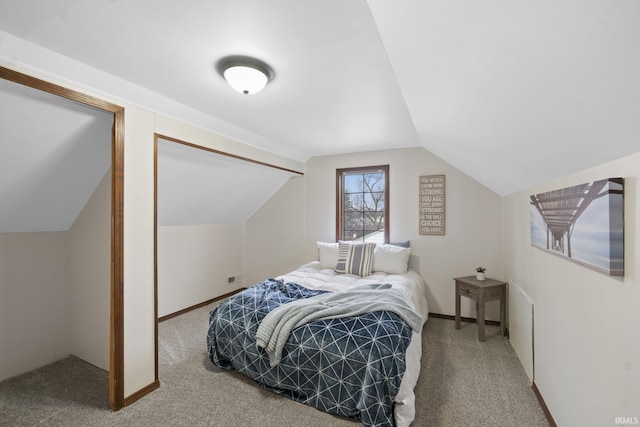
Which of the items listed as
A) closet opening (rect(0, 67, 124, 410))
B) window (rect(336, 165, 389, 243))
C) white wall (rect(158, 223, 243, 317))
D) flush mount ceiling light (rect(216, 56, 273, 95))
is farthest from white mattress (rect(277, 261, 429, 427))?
flush mount ceiling light (rect(216, 56, 273, 95))

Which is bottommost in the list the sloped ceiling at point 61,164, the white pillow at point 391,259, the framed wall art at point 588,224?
the white pillow at point 391,259

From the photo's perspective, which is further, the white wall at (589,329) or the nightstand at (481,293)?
the nightstand at (481,293)

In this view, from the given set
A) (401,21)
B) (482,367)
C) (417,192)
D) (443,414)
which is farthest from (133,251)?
(417,192)

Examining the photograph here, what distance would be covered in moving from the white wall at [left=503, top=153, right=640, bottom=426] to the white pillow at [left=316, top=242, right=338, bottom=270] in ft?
6.86

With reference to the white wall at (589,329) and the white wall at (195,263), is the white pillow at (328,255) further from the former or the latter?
the white wall at (589,329)

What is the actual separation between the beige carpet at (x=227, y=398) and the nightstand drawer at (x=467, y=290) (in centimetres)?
53

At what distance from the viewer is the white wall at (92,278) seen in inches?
94.0

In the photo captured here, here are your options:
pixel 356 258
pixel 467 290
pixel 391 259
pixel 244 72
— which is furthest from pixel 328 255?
pixel 244 72

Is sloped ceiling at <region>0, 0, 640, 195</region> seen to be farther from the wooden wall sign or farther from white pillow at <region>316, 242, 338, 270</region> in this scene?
white pillow at <region>316, 242, 338, 270</region>

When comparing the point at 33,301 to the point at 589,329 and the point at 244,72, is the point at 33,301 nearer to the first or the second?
the point at 244,72

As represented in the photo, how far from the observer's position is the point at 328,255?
3775mm

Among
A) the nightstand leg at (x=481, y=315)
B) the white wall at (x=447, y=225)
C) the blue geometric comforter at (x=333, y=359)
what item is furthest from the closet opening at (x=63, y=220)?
the nightstand leg at (x=481, y=315)

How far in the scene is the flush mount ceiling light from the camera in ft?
5.45

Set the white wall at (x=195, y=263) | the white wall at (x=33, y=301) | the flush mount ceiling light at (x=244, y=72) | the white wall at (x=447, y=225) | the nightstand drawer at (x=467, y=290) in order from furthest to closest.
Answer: the white wall at (x=195, y=263)
the white wall at (x=447, y=225)
the nightstand drawer at (x=467, y=290)
the white wall at (x=33, y=301)
the flush mount ceiling light at (x=244, y=72)
